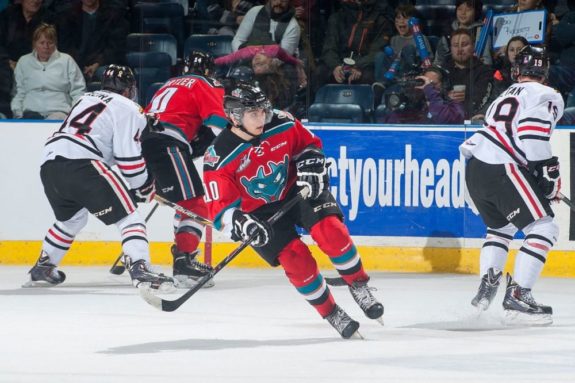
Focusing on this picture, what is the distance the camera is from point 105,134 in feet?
22.1

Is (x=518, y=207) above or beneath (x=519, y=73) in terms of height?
beneath

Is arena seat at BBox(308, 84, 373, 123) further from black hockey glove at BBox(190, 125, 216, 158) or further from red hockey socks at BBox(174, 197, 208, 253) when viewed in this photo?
red hockey socks at BBox(174, 197, 208, 253)

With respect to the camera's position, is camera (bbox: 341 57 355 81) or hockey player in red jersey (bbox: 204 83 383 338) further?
camera (bbox: 341 57 355 81)

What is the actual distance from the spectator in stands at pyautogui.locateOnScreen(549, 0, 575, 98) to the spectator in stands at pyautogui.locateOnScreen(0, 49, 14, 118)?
341 cm

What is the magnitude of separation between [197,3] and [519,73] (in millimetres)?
3062

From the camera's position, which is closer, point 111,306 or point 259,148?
point 259,148

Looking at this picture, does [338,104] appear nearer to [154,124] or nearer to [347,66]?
[347,66]

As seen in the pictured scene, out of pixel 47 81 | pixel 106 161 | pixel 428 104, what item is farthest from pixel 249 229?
pixel 47 81

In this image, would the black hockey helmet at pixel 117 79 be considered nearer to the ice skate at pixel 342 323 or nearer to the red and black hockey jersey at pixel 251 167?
the red and black hockey jersey at pixel 251 167

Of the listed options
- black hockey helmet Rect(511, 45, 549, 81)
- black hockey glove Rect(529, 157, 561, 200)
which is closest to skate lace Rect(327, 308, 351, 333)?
black hockey glove Rect(529, 157, 561, 200)

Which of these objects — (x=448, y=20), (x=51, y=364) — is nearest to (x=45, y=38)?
(x=448, y=20)

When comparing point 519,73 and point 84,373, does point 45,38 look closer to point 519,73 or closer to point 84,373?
point 519,73

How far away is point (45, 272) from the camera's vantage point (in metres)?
7.21

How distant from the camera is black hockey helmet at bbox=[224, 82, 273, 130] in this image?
5230 millimetres
